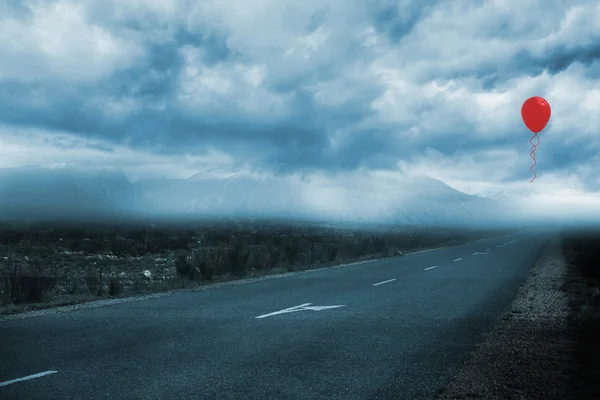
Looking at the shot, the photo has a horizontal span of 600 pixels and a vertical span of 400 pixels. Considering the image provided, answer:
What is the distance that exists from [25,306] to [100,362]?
20.4ft

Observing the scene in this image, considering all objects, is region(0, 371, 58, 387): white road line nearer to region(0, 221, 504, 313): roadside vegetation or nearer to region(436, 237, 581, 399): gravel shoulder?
region(436, 237, 581, 399): gravel shoulder

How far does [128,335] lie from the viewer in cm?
770

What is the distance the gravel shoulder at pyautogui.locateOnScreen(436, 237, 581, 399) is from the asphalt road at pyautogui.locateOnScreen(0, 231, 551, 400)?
255 mm

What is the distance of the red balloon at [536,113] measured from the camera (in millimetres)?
14102

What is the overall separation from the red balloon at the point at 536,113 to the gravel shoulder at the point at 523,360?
574 cm

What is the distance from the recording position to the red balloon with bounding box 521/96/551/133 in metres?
14.1

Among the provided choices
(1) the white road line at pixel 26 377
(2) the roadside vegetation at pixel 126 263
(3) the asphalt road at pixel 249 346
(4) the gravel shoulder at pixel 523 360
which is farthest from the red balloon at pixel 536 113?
(1) the white road line at pixel 26 377

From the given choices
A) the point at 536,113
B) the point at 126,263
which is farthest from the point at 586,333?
the point at 126,263

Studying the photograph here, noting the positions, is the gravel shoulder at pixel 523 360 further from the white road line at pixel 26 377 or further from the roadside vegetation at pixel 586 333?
the white road line at pixel 26 377

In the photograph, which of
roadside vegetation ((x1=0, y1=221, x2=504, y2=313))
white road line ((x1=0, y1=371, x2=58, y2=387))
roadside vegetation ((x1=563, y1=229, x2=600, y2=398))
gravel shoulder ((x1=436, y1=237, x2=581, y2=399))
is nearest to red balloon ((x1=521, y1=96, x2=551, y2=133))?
roadside vegetation ((x1=563, y1=229, x2=600, y2=398))

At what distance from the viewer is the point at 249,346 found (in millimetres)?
7020

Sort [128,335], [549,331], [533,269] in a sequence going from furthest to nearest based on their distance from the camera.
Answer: [533,269] → [549,331] → [128,335]

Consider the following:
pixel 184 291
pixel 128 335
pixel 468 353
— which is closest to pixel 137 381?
pixel 128 335

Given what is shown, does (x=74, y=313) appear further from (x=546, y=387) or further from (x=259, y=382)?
(x=546, y=387)
